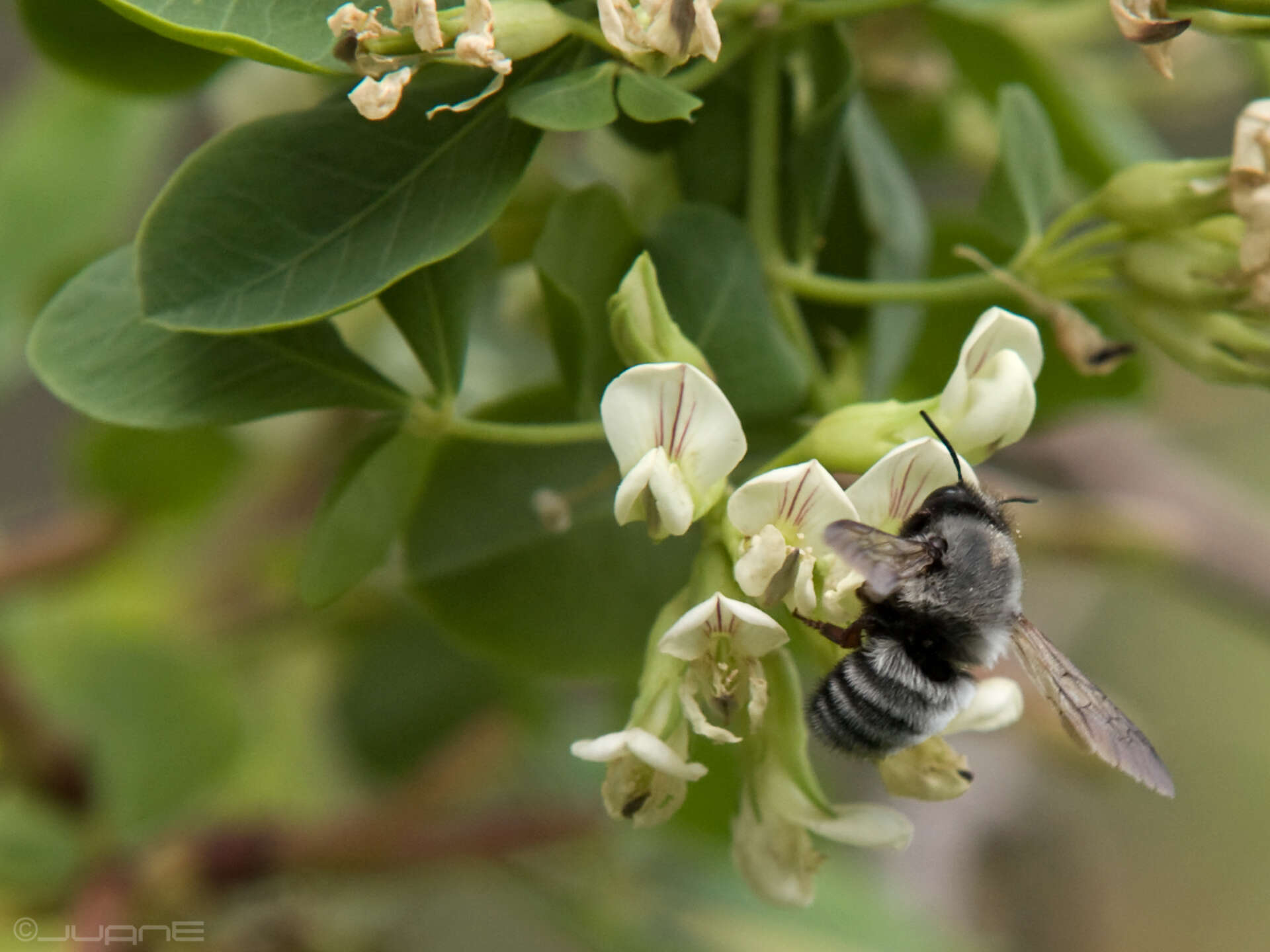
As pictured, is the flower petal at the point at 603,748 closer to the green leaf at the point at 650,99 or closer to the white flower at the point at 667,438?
the white flower at the point at 667,438

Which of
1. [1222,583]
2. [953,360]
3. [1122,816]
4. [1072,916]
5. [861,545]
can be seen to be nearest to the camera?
[861,545]

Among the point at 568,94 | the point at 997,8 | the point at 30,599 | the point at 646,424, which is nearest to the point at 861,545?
the point at 646,424

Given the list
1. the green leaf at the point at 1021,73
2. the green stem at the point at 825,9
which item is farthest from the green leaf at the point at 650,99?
the green leaf at the point at 1021,73

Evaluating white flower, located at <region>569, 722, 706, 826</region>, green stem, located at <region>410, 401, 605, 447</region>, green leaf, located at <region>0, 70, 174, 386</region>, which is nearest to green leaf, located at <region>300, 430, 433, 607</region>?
green stem, located at <region>410, 401, 605, 447</region>

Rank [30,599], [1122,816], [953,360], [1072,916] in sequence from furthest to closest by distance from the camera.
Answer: [1122,816], [1072,916], [30,599], [953,360]

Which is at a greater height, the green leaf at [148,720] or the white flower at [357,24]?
the white flower at [357,24]

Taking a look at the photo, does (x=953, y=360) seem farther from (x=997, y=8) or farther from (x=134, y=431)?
(x=134, y=431)

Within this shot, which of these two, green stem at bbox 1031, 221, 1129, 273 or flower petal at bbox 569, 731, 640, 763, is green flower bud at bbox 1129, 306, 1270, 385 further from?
flower petal at bbox 569, 731, 640, 763
